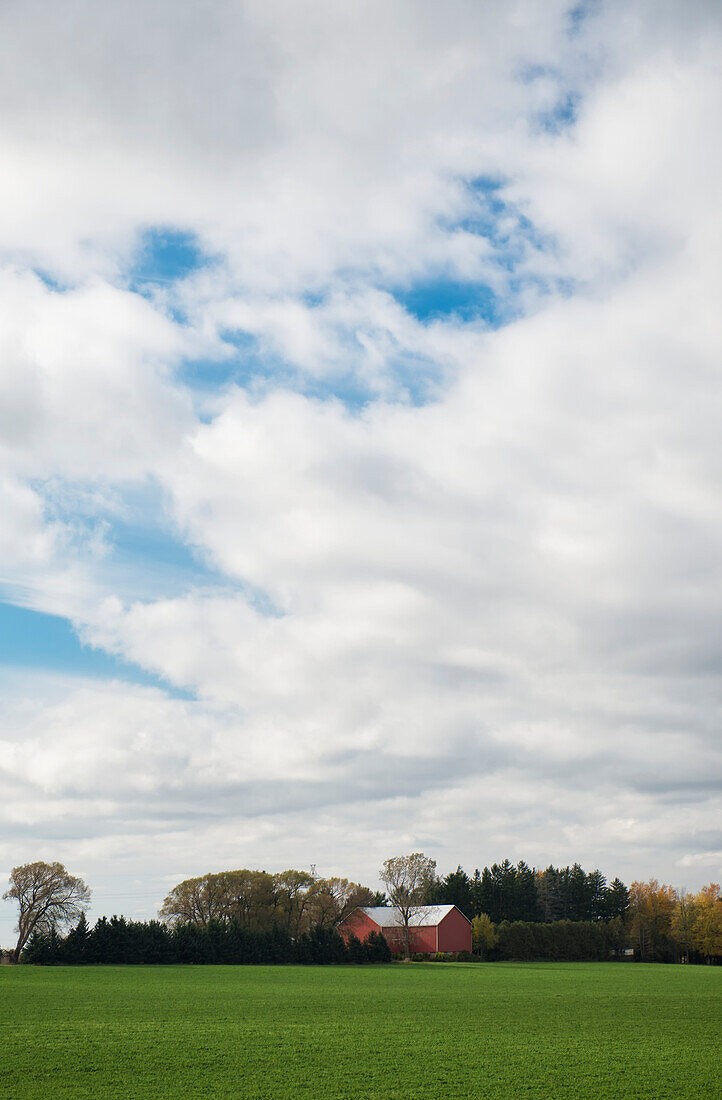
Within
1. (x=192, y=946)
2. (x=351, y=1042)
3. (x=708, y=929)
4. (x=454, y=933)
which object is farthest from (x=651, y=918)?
(x=351, y=1042)

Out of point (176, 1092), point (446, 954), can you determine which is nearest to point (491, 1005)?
point (176, 1092)

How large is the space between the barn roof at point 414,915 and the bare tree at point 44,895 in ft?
104

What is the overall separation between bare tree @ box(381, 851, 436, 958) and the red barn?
2094 millimetres

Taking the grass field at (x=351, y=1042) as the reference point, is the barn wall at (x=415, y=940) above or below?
below

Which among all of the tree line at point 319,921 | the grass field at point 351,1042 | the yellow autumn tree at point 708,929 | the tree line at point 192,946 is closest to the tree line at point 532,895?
the tree line at point 319,921

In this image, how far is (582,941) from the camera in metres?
102

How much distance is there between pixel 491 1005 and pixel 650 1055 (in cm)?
1435

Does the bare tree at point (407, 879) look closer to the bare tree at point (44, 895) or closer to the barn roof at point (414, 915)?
the barn roof at point (414, 915)

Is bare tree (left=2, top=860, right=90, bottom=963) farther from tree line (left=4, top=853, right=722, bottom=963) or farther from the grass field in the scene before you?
A: the grass field

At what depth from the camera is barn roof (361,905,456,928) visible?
309 feet

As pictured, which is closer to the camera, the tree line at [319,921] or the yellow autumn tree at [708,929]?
the tree line at [319,921]

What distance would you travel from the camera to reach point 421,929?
309 feet

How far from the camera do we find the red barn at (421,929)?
92.9 meters

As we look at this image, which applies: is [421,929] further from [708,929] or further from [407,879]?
[708,929]
